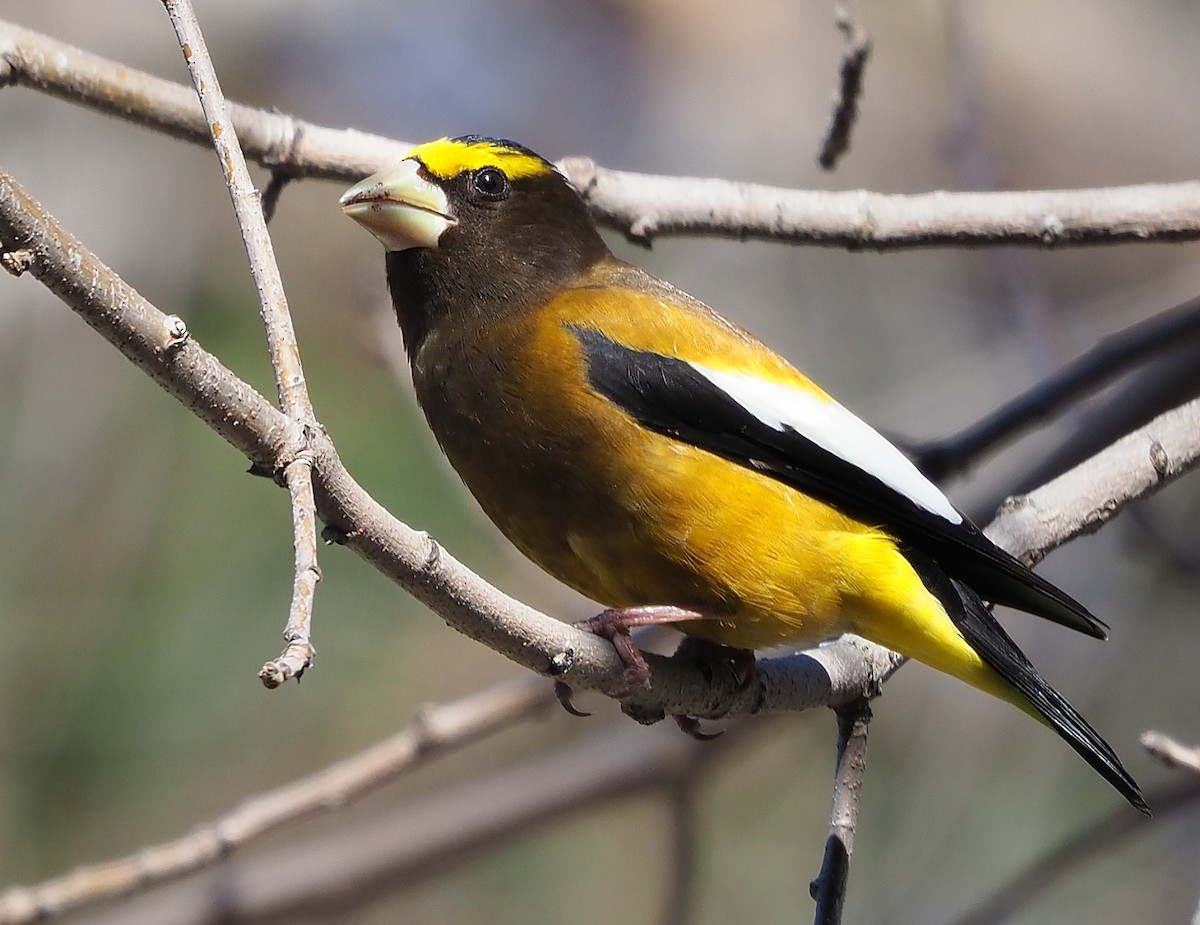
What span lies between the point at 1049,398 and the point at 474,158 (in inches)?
67.4

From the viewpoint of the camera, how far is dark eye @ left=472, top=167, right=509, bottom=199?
10.7 ft

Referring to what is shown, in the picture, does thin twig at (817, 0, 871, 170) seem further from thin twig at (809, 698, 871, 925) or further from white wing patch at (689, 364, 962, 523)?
thin twig at (809, 698, 871, 925)

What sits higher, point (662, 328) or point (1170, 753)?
point (662, 328)

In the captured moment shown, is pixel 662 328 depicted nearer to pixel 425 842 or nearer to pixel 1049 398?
pixel 1049 398

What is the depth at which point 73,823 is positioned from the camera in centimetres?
624

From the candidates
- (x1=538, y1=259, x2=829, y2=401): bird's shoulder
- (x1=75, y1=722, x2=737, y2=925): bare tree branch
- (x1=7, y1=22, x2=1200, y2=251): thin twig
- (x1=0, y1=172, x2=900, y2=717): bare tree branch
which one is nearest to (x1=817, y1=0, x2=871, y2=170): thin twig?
(x1=7, y1=22, x2=1200, y2=251): thin twig

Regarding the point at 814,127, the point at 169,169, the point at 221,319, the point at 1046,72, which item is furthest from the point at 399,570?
the point at 1046,72

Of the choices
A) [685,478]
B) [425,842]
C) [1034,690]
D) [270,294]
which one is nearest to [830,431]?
[685,478]

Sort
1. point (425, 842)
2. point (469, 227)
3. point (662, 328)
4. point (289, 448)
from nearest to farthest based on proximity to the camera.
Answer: point (289, 448)
point (662, 328)
point (469, 227)
point (425, 842)

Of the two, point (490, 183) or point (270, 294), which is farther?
point (490, 183)

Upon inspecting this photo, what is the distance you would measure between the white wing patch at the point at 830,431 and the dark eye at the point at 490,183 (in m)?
0.66

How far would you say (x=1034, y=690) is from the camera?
291 cm

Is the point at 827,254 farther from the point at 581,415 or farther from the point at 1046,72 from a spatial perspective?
the point at 581,415

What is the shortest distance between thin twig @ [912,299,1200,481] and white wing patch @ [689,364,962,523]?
794 mm
